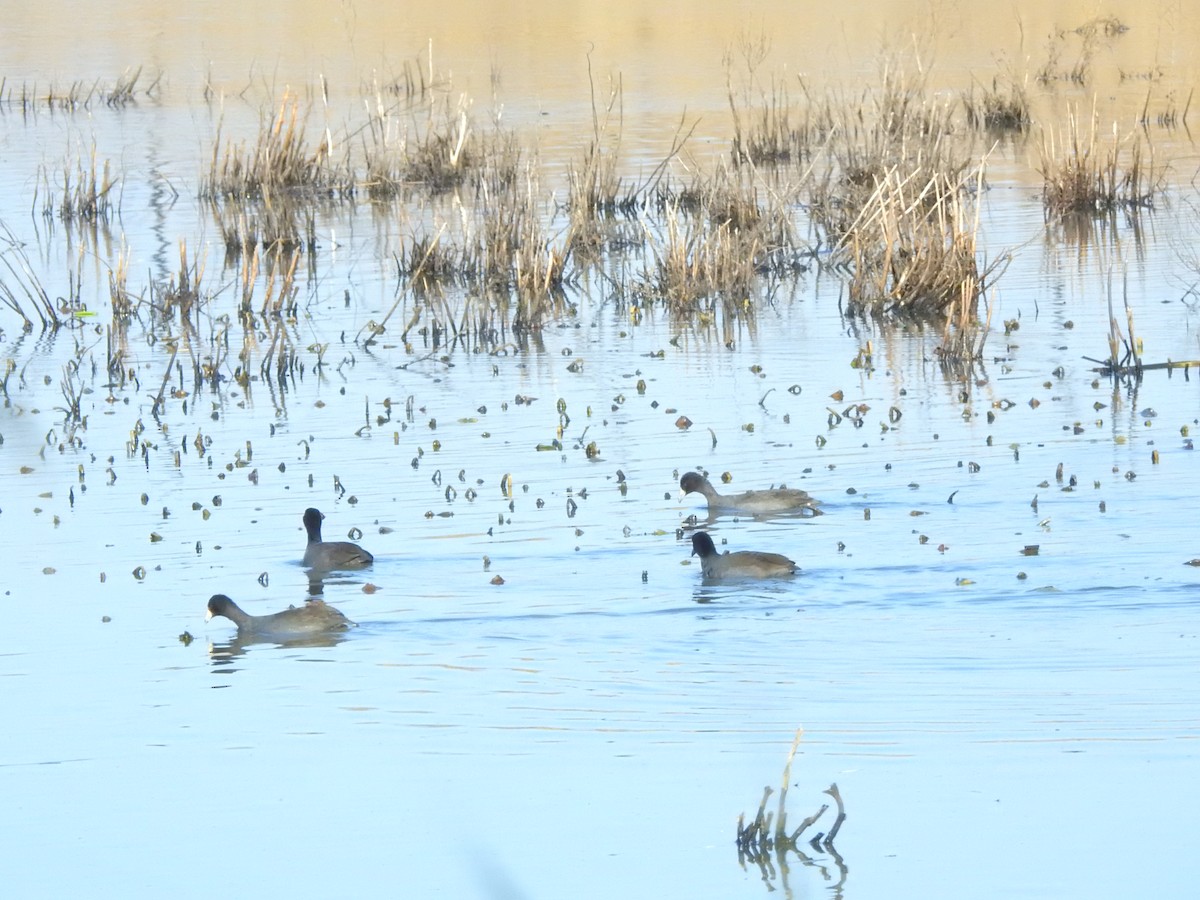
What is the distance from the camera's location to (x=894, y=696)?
25.7 ft

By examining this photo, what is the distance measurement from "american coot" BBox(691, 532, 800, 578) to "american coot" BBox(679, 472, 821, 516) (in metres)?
1.06

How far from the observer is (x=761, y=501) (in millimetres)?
10930

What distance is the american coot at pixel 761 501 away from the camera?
428 inches

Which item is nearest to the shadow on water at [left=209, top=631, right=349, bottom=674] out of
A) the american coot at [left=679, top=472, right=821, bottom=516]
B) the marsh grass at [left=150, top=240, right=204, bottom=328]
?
the american coot at [left=679, top=472, right=821, bottom=516]

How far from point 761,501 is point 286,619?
310 centimetres

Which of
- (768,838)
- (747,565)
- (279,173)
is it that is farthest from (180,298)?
(768,838)

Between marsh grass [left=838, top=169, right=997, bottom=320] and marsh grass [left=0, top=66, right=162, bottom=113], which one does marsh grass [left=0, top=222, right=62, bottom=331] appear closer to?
marsh grass [left=838, top=169, right=997, bottom=320]

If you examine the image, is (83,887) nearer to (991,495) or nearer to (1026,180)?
(991,495)

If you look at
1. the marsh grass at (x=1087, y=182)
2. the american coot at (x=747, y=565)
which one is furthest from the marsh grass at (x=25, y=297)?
the marsh grass at (x=1087, y=182)

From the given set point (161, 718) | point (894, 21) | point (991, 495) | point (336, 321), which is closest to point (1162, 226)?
point (336, 321)

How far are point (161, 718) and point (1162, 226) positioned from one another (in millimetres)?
16838

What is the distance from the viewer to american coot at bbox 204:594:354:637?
902 cm

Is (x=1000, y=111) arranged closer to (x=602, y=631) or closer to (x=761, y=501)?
(x=761, y=501)

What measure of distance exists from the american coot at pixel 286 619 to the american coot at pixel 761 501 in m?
2.66
